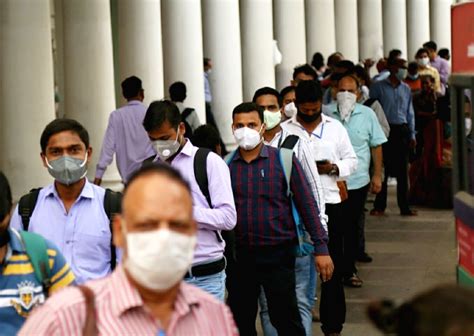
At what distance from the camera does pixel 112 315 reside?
12.5 feet

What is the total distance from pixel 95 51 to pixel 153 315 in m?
12.1

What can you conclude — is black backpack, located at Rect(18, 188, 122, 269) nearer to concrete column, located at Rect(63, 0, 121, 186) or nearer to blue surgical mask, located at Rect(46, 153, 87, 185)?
blue surgical mask, located at Rect(46, 153, 87, 185)

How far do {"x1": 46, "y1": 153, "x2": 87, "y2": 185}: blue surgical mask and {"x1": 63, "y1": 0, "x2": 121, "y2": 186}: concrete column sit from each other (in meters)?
9.50

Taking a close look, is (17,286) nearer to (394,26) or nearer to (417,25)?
(394,26)

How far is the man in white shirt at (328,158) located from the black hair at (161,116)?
7.81 ft

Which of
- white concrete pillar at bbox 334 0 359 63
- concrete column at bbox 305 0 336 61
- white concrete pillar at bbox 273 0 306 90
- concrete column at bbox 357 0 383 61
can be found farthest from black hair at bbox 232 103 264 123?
concrete column at bbox 357 0 383 61

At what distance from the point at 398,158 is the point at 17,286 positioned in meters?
12.4

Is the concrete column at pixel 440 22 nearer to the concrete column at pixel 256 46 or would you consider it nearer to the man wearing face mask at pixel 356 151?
the concrete column at pixel 256 46

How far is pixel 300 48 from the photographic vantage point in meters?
26.5

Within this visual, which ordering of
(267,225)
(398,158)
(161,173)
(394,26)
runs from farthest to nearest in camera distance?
(394,26) → (398,158) → (267,225) → (161,173)

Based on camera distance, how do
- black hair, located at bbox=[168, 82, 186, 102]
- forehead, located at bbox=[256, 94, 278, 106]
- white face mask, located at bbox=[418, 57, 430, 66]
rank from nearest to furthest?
forehead, located at bbox=[256, 94, 278, 106] < black hair, located at bbox=[168, 82, 186, 102] < white face mask, located at bbox=[418, 57, 430, 66]

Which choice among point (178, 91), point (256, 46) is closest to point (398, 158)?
point (178, 91)

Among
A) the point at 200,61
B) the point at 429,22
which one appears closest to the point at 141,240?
the point at 200,61

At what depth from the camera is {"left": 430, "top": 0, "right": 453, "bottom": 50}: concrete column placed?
135ft
